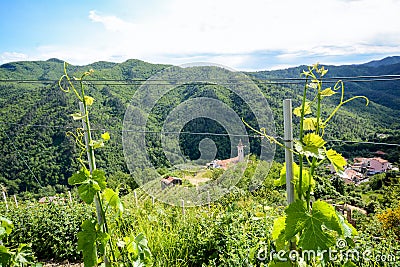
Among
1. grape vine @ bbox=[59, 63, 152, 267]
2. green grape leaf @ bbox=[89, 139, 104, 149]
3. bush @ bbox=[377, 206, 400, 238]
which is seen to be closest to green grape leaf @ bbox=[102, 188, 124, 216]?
grape vine @ bbox=[59, 63, 152, 267]

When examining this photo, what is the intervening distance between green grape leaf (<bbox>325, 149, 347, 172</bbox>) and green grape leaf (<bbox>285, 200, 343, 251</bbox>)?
0.46ft

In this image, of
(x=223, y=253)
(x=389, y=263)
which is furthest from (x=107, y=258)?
(x=389, y=263)

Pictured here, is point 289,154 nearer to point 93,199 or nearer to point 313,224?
point 313,224

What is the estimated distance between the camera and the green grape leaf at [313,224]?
3.06ft

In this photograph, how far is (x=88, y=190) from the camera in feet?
4.54

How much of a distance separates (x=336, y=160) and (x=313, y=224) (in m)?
0.23

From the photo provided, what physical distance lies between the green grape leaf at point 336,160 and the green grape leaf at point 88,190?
3.24ft

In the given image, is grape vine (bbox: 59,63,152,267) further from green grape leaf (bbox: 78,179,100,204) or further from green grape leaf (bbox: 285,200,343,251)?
green grape leaf (bbox: 285,200,343,251)

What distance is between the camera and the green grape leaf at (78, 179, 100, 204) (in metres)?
1.37

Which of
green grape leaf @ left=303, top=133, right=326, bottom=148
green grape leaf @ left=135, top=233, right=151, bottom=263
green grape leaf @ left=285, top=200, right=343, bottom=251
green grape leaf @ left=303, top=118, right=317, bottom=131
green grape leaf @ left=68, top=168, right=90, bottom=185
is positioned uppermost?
green grape leaf @ left=303, top=118, right=317, bottom=131

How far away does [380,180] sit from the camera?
11.0m

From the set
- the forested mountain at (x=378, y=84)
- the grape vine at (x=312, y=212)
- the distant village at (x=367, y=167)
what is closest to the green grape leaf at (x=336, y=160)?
the grape vine at (x=312, y=212)

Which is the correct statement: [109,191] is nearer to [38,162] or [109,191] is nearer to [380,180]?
[380,180]

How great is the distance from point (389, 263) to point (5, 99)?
104 ft
